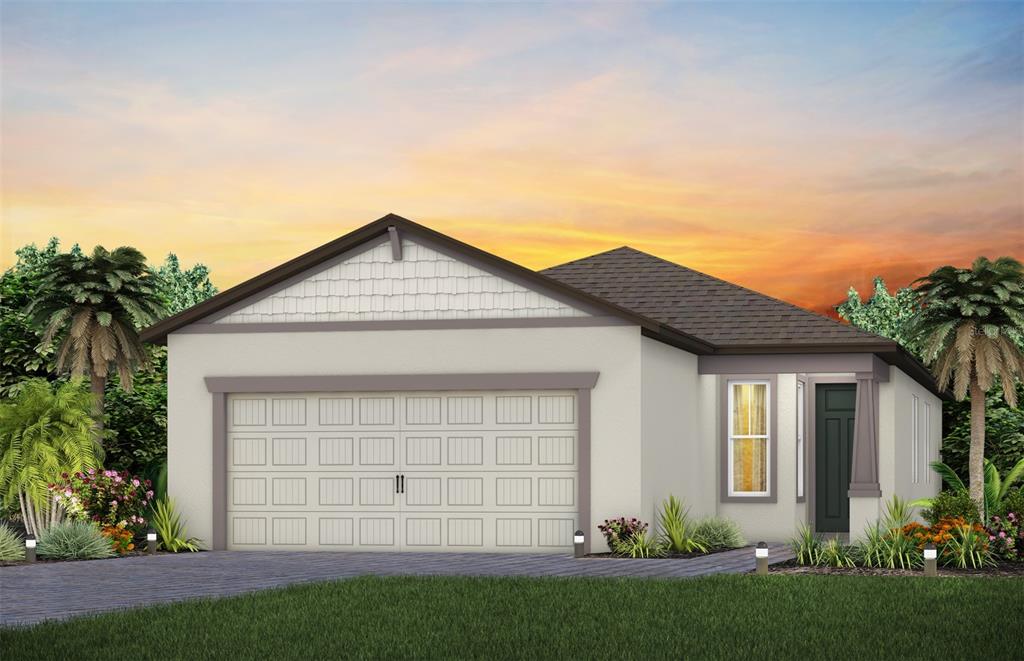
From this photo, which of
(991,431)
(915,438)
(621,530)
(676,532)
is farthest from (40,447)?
(991,431)

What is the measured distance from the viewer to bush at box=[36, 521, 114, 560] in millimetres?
20844

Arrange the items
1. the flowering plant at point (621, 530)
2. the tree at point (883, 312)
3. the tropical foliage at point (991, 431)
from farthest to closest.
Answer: the tree at point (883, 312) < the tropical foliage at point (991, 431) < the flowering plant at point (621, 530)

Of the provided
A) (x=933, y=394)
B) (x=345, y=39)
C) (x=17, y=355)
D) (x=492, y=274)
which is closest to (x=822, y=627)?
(x=492, y=274)

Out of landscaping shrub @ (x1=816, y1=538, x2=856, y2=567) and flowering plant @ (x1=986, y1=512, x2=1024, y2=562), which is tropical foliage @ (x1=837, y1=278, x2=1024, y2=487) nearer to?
flowering plant @ (x1=986, y1=512, x2=1024, y2=562)

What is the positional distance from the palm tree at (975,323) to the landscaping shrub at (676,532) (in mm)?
7026

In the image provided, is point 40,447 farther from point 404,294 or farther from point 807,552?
point 807,552

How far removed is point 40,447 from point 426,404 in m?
6.01

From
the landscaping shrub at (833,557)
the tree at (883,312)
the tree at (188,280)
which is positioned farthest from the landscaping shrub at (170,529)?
the tree at (188,280)

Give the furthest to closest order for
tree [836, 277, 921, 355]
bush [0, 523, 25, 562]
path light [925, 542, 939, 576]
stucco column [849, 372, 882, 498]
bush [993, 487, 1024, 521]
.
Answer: tree [836, 277, 921, 355], stucco column [849, 372, 882, 498], bush [0, 523, 25, 562], bush [993, 487, 1024, 521], path light [925, 542, 939, 576]

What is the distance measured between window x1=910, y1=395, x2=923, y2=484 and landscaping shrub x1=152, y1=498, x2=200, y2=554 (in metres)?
14.3

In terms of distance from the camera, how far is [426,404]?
880 inches

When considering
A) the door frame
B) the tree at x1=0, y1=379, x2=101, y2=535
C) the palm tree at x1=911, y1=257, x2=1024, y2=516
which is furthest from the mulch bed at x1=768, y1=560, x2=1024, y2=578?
the tree at x1=0, y1=379, x2=101, y2=535

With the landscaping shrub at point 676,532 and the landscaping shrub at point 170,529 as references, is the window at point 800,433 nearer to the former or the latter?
the landscaping shrub at point 676,532

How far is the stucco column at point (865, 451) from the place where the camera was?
76.1 ft
